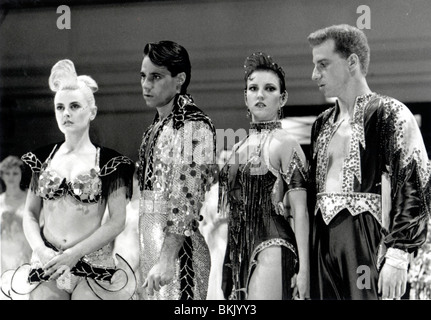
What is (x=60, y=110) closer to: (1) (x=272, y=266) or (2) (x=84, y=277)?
(2) (x=84, y=277)

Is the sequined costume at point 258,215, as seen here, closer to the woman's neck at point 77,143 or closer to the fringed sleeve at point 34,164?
the woman's neck at point 77,143

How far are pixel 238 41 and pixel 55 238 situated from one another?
1418mm

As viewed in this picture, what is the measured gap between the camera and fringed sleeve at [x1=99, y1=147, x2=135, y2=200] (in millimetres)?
3756

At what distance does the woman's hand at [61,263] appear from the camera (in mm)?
3697

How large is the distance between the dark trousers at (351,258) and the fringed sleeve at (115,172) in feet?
3.49

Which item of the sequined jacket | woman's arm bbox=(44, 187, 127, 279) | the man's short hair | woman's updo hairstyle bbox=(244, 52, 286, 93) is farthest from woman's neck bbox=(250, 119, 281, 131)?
woman's arm bbox=(44, 187, 127, 279)

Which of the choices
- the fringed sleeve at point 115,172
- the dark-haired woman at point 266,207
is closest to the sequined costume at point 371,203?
the dark-haired woman at point 266,207

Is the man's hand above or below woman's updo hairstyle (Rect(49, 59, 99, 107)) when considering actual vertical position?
below

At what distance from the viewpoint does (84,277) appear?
3695 mm

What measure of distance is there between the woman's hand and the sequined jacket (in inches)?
49.3

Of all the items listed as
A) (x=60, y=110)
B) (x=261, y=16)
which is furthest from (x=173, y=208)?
(x=261, y=16)

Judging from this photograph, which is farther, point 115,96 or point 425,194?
point 115,96

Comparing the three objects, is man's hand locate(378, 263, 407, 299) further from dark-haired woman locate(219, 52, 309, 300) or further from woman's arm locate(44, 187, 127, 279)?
woman's arm locate(44, 187, 127, 279)

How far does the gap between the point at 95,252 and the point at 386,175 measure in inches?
60.0
